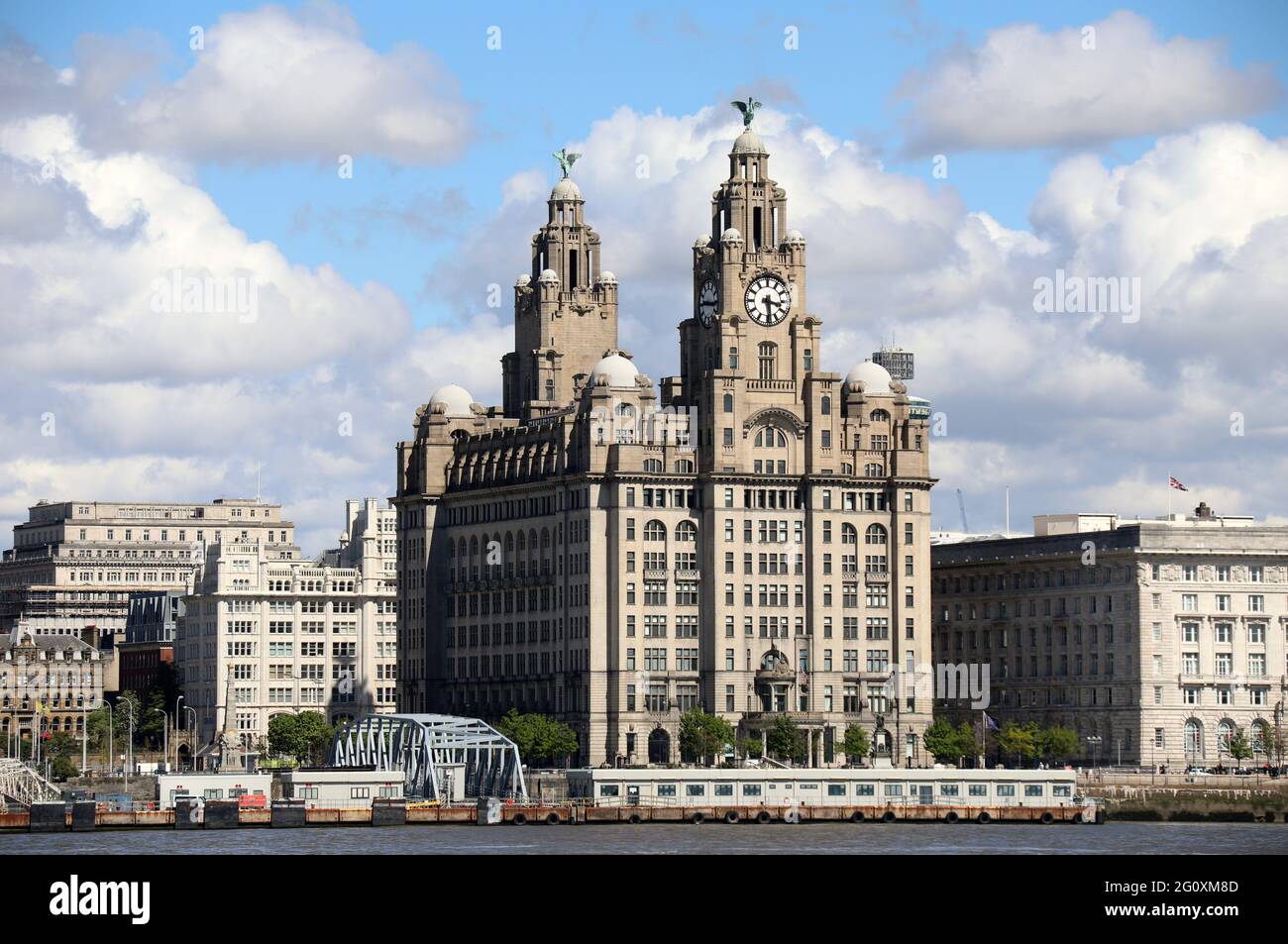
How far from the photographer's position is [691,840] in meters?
168

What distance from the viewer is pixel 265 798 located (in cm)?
19975

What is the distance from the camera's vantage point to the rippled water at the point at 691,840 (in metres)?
158

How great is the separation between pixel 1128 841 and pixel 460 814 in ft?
150

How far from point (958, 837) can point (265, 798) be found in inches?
1932

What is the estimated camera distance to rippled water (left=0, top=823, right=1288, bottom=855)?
158 m
